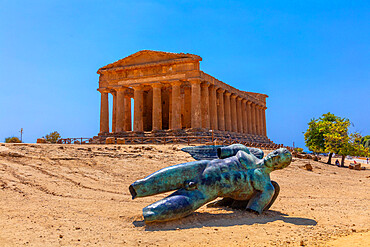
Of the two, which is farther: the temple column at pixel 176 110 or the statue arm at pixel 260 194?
the temple column at pixel 176 110

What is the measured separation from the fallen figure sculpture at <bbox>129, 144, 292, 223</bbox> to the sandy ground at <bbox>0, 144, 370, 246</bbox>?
12.6 inches

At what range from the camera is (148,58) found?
36.8 metres

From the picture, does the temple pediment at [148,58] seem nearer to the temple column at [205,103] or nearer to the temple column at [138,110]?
the temple column at [138,110]

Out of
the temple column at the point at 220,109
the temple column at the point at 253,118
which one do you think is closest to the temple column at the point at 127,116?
the temple column at the point at 220,109

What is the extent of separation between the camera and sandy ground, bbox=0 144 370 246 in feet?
18.2

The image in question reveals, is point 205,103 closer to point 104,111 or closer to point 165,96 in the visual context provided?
point 165,96

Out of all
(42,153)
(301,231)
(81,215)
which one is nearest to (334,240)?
(301,231)

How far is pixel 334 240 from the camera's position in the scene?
Result: 5.70 meters

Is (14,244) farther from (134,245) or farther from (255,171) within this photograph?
(255,171)

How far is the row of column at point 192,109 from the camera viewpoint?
34.8 metres

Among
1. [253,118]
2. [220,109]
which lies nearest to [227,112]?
[220,109]

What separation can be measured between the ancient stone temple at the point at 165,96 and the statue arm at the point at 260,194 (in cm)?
2461

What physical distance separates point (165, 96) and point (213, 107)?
9105 mm

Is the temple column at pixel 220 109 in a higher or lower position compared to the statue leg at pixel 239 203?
higher
